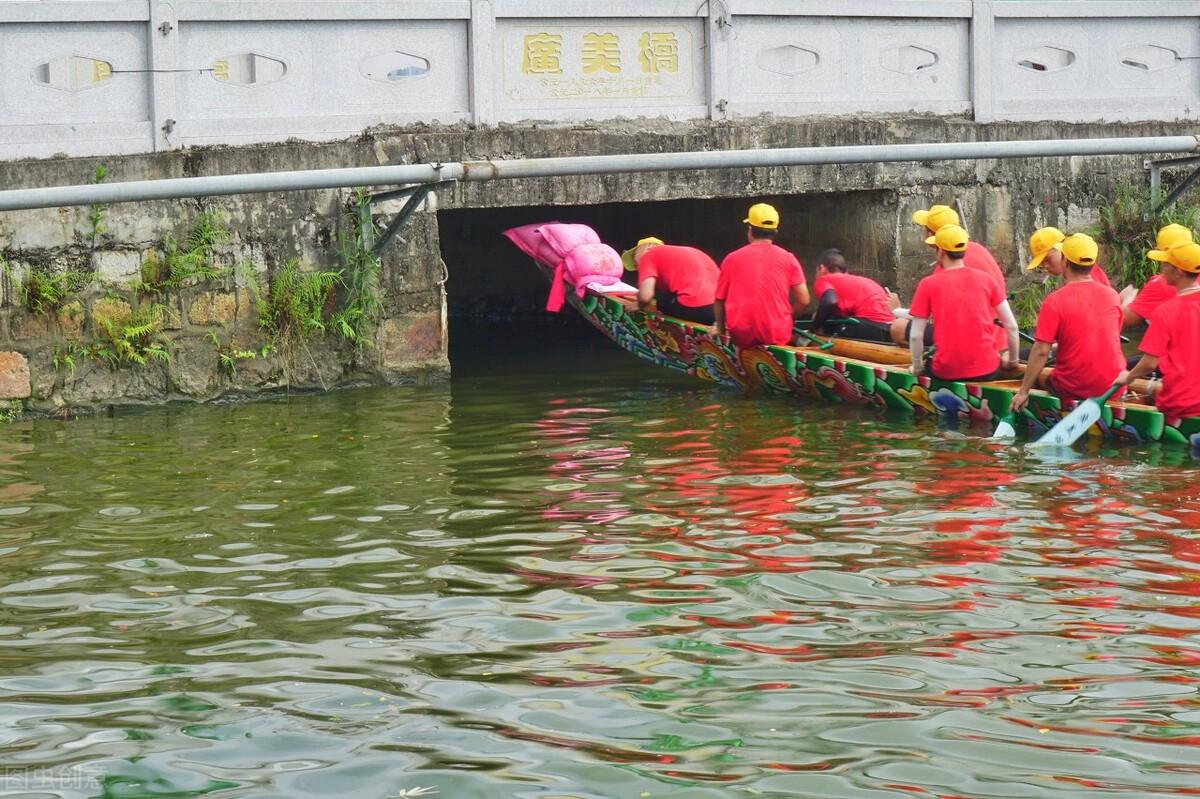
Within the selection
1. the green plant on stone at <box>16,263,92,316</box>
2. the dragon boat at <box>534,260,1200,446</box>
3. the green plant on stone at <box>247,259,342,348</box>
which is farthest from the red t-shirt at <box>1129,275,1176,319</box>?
the green plant on stone at <box>16,263,92,316</box>

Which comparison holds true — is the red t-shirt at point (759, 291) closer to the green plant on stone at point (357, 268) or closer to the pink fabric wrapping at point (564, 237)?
the pink fabric wrapping at point (564, 237)

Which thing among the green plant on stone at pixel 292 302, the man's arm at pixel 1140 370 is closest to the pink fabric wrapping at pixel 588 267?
the green plant on stone at pixel 292 302

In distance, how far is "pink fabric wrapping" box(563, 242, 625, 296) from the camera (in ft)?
46.5

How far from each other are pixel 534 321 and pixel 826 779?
565 inches

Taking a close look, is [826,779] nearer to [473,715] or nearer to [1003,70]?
[473,715]

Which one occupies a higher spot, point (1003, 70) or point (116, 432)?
point (1003, 70)

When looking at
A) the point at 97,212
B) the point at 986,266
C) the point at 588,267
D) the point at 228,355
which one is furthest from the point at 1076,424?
the point at 97,212

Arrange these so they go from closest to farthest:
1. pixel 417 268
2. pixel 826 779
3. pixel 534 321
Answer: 1. pixel 826 779
2. pixel 417 268
3. pixel 534 321

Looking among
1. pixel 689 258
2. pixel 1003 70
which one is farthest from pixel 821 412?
pixel 1003 70

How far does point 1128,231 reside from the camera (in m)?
15.3

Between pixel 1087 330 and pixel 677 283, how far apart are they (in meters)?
4.09

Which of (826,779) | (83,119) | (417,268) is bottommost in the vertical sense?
(826,779)

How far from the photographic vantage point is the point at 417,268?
13.0 meters

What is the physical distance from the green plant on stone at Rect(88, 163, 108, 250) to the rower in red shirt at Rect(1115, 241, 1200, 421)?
7.35 m
